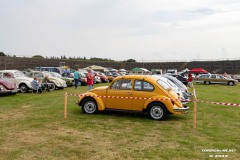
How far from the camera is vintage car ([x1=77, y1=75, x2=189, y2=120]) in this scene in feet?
31.9

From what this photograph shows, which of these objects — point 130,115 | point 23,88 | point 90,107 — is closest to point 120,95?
point 130,115

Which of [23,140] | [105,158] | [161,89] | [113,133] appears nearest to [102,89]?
[161,89]

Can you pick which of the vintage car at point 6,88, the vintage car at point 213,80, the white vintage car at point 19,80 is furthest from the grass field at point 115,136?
the vintage car at point 213,80

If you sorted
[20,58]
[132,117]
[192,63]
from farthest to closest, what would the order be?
[192,63] → [20,58] → [132,117]

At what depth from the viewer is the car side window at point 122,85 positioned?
10258mm

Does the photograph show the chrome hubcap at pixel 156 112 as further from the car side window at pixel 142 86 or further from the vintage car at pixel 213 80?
the vintage car at pixel 213 80

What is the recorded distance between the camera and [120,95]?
10.2 metres

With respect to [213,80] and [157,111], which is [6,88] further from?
[213,80]

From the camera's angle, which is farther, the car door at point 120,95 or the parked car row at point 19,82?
the parked car row at point 19,82

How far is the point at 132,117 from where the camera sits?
34.0ft

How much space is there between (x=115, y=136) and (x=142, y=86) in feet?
9.55

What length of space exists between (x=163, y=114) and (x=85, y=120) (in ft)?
8.69

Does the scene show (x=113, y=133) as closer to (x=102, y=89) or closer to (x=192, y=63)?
(x=102, y=89)

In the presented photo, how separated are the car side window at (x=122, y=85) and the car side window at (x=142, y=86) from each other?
0.22 metres
